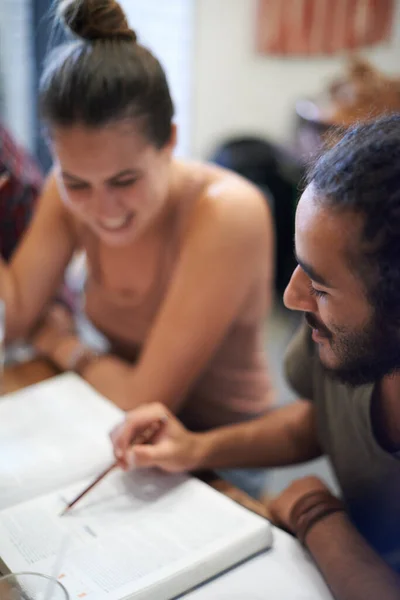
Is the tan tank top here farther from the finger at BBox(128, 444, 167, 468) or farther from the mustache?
the mustache

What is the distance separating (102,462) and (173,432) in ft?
0.35

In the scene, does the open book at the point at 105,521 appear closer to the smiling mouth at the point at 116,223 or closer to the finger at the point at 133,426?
the finger at the point at 133,426

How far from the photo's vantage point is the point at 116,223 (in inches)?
43.5

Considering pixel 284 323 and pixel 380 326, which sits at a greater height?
pixel 380 326

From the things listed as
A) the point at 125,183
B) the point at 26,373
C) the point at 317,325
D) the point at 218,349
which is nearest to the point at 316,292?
the point at 317,325

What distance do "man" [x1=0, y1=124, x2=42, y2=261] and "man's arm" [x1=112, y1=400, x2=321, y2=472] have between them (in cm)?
66

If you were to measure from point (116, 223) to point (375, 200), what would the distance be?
606mm

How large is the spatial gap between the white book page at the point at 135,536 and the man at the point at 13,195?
73 centimetres

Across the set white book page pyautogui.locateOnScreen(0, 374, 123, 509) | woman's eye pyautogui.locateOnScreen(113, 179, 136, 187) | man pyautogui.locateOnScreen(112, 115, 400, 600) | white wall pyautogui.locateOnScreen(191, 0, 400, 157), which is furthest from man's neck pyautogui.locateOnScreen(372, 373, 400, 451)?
white wall pyautogui.locateOnScreen(191, 0, 400, 157)

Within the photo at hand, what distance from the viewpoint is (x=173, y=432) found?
90cm

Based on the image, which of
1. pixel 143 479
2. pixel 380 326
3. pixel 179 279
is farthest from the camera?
pixel 179 279

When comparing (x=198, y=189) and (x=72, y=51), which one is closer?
(x=72, y=51)

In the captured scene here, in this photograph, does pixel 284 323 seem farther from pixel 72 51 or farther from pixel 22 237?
pixel 72 51

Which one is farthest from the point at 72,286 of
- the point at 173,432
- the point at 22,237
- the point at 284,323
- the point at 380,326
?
the point at 284,323
